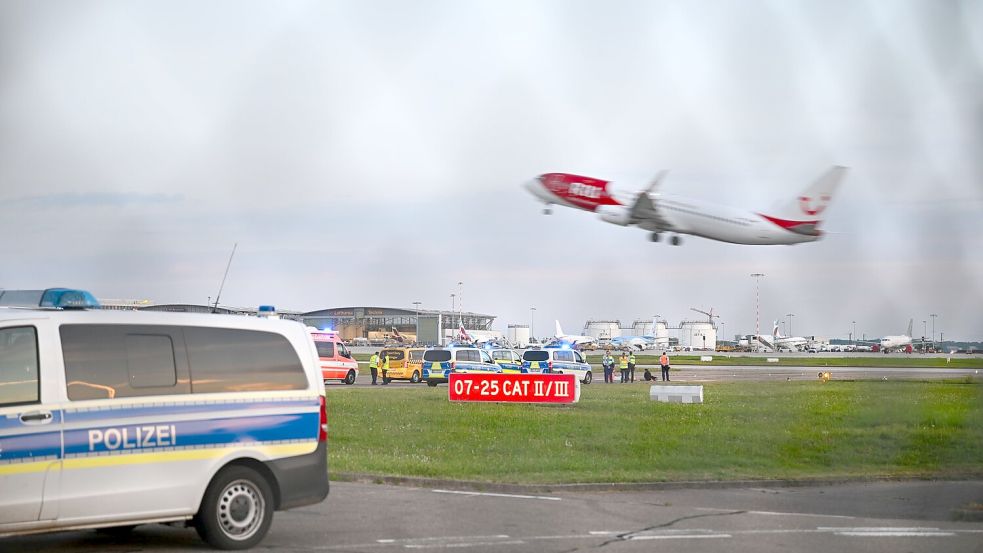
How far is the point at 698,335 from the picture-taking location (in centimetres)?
15400

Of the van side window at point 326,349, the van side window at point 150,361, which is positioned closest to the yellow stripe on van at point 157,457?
the van side window at point 150,361

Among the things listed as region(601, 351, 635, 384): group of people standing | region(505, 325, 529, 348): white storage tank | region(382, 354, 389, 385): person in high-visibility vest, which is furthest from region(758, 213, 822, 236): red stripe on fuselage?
region(505, 325, 529, 348): white storage tank

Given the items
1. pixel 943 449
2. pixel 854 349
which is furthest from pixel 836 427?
pixel 854 349

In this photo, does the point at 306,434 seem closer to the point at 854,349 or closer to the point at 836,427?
the point at 836,427

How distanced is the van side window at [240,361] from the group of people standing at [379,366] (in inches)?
1605

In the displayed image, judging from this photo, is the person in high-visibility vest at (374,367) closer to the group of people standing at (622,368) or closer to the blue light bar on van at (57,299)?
the group of people standing at (622,368)

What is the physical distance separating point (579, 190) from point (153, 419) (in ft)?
147

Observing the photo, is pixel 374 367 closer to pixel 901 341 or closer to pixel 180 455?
pixel 901 341

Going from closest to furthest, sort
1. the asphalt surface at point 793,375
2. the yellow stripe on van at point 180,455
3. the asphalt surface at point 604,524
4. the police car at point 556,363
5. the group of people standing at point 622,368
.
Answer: the yellow stripe on van at point 180,455 → the asphalt surface at point 604,524 → the asphalt surface at point 793,375 → the police car at point 556,363 → the group of people standing at point 622,368

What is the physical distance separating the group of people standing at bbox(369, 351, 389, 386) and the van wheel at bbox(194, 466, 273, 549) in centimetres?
4108

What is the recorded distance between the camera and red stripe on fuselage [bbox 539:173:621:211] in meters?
53.2

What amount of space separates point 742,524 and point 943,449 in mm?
8926

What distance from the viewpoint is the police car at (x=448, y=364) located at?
50.0 metres

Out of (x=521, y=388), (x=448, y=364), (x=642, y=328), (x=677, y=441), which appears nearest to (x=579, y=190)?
(x=448, y=364)
